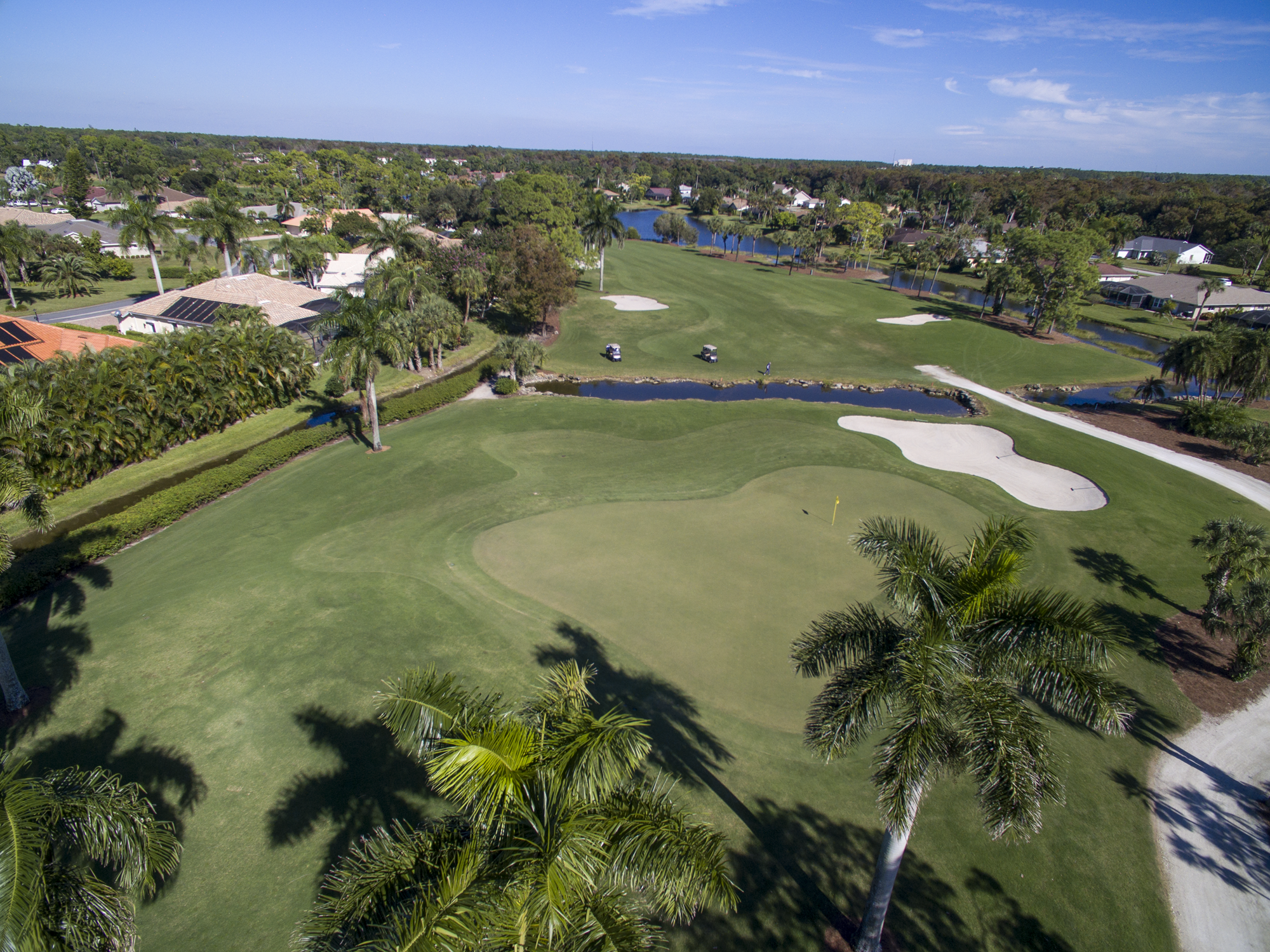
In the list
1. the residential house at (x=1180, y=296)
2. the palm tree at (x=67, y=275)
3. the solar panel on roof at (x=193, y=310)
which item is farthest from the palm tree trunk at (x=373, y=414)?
the residential house at (x=1180, y=296)

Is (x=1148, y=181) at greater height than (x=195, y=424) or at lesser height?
greater

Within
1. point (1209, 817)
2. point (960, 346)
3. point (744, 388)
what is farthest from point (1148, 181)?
point (1209, 817)

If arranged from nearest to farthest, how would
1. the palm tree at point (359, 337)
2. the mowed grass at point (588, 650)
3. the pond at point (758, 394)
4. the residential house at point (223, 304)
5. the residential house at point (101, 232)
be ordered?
the mowed grass at point (588, 650) < the palm tree at point (359, 337) < the pond at point (758, 394) < the residential house at point (223, 304) < the residential house at point (101, 232)

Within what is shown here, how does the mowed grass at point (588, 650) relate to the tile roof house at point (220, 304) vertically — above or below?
below

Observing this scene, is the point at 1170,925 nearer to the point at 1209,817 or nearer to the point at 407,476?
the point at 1209,817

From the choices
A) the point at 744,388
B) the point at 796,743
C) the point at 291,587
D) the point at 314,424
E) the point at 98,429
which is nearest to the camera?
the point at 796,743

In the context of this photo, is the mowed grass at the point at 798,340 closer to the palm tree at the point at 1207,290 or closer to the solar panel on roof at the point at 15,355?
the palm tree at the point at 1207,290

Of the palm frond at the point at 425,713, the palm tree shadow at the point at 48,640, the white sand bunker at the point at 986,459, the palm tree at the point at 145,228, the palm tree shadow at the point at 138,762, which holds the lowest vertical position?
the palm tree shadow at the point at 48,640
